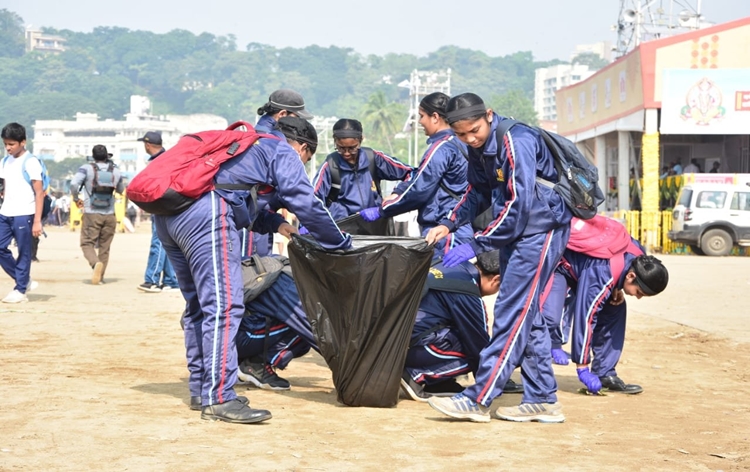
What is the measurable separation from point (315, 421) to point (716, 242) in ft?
66.6

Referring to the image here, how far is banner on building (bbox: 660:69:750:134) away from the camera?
82.3 feet

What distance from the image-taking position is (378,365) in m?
5.67

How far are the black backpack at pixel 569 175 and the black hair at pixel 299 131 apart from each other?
49.2 inches

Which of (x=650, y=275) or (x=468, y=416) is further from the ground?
(x=650, y=275)

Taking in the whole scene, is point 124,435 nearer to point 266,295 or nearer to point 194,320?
point 194,320

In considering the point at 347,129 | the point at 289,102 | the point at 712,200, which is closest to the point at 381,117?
the point at 712,200

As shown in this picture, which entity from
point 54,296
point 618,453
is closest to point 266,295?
point 618,453

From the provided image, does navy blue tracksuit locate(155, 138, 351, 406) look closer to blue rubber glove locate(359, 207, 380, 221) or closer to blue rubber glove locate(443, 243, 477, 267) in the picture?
blue rubber glove locate(443, 243, 477, 267)

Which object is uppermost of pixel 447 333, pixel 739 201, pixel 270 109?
pixel 270 109

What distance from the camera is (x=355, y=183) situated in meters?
8.16

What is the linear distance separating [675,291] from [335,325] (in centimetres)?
930

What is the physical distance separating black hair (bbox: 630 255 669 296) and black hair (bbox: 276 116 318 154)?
2078 mm

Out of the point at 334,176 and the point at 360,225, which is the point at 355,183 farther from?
the point at 360,225

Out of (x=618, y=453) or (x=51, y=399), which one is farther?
(x=51, y=399)
